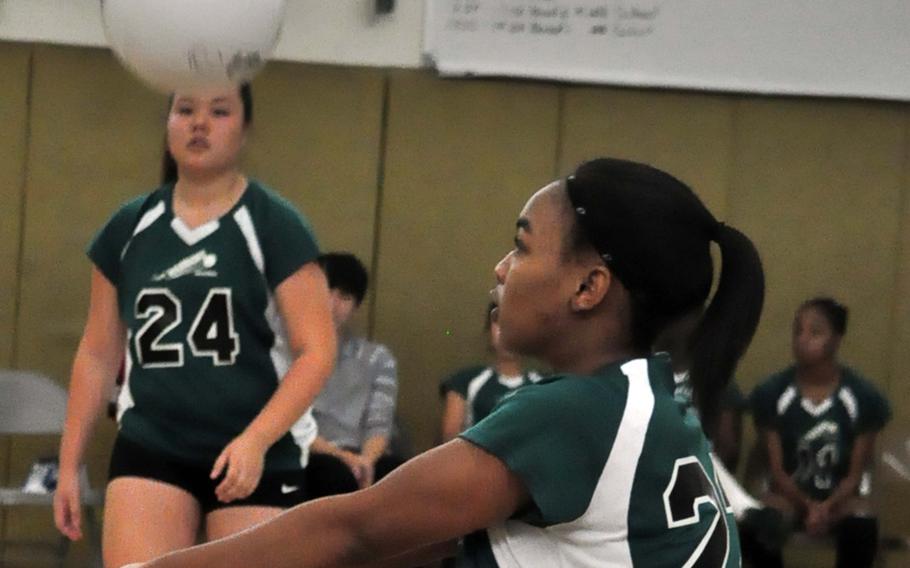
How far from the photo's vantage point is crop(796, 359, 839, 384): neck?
5.63 meters

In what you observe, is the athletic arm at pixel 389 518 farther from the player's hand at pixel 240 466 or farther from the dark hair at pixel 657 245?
the player's hand at pixel 240 466

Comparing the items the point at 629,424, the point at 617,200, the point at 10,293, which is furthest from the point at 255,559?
the point at 10,293

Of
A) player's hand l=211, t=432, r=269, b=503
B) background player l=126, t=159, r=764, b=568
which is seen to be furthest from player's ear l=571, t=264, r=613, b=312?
player's hand l=211, t=432, r=269, b=503

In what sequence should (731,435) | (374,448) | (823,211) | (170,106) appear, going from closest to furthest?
(170,106) < (374,448) < (731,435) < (823,211)

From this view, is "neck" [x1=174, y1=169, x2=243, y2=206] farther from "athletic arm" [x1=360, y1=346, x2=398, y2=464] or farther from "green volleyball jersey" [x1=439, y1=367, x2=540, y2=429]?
"green volleyball jersey" [x1=439, y1=367, x2=540, y2=429]

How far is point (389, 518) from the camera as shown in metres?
1.66

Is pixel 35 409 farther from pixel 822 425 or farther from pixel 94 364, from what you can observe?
pixel 822 425

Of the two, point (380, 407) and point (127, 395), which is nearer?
point (127, 395)

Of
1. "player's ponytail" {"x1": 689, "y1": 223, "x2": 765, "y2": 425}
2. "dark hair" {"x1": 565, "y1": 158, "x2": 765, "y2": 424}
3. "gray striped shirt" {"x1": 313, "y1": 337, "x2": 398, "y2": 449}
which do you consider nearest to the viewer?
"dark hair" {"x1": 565, "y1": 158, "x2": 765, "y2": 424}

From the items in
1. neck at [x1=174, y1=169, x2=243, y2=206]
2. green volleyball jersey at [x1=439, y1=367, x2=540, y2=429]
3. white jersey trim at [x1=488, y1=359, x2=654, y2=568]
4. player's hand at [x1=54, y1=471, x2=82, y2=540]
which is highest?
neck at [x1=174, y1=169, x2=243, y2=206]

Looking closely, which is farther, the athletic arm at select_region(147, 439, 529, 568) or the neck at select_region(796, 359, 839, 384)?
the neck at select_region(796, 359, 839, 384)

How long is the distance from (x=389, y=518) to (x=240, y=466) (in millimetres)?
1311

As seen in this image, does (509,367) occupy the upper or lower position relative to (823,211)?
lower

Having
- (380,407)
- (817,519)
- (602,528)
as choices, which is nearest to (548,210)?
(602,528)
